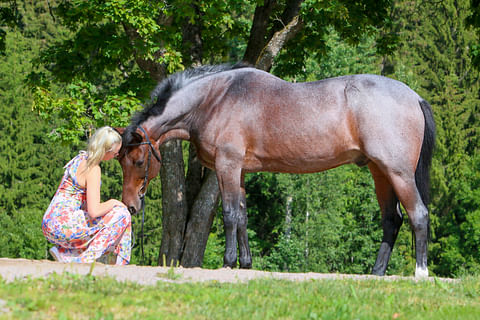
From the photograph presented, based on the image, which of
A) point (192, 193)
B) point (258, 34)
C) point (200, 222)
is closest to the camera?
point (200, 222)

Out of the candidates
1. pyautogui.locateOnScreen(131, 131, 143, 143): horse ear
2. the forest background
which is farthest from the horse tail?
the forest background

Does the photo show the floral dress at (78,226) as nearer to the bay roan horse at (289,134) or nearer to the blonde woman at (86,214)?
the blonde woman at (86,214)

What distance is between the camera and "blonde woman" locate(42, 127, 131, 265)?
6.77m

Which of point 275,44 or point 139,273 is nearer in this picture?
point 139,273

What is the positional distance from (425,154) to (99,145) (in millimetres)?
3901

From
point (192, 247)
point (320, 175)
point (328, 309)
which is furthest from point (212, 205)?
point (320, 175)

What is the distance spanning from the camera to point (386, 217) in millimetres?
8117

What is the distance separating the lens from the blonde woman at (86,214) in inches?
267

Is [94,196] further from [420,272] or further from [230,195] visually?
[420,272]

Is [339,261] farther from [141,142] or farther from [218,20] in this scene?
[141,142]

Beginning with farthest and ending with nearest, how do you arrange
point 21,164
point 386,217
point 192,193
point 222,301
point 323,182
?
point 21,164 → point 323,182 → point 192,193 → point 386,217 → point 222,301

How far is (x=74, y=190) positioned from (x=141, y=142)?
130 centimetres

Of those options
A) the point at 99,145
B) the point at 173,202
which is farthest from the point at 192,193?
the point at 99,145

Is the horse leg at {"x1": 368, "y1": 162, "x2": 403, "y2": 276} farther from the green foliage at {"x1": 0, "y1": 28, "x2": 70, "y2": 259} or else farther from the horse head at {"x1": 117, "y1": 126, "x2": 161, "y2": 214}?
the green foliage at {"x1": 0, "y1": 28, "x2": 70, "y2": 259}
